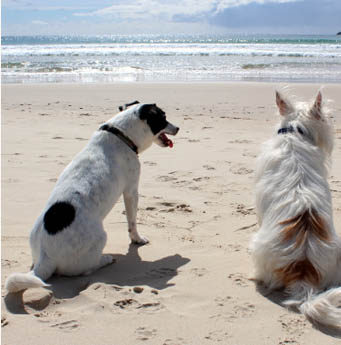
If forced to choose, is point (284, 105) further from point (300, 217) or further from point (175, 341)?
point (175, 341)

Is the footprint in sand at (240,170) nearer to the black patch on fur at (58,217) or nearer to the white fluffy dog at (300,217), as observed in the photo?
the white fluffy dog at (300,217)

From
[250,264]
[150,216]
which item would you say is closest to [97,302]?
[250,264]

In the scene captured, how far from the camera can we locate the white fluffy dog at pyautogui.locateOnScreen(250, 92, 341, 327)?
314 centimetres

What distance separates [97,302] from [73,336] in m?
0.43

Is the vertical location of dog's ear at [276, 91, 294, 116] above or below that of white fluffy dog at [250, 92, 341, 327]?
above

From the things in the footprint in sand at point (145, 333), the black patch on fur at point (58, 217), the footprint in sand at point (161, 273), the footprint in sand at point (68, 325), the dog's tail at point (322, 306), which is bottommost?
the footprint in sand at point (161, 273)

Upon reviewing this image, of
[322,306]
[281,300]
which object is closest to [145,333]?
[281,300]

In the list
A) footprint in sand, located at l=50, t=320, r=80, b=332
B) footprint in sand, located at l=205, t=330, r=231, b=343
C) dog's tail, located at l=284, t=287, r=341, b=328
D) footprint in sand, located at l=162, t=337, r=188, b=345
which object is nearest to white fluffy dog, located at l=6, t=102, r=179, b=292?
footprint in sand, located at l=50, t=320, r=80, b=332

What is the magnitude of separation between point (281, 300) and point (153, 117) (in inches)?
85.6

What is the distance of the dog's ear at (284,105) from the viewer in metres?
3.89

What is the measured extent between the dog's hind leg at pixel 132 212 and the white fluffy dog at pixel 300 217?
126cm

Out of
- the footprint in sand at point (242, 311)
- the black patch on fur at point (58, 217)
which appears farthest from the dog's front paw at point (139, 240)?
the footprint in sand at point (242, 311)

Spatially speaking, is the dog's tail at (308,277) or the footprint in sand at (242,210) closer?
the dog's tail at (308,277)

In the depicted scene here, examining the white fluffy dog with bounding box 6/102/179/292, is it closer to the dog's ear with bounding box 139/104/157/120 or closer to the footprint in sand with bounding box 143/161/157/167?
the dog's ear with bounding box 139/104/157/120
